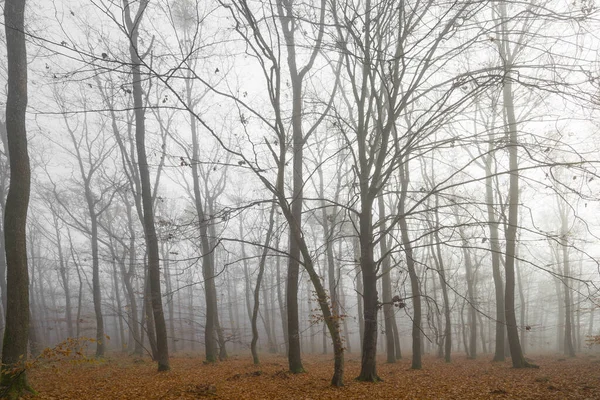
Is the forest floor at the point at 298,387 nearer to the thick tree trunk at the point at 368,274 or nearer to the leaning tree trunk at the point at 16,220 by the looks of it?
the leaning tree trunk at the point at 16,220

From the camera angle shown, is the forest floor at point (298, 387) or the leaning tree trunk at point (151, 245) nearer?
the forest floor at point (298, 387)

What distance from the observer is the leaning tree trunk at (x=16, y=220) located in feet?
20.9

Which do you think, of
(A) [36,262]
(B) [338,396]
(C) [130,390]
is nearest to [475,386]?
(B) [338,396]

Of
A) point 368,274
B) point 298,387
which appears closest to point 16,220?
point 298,387

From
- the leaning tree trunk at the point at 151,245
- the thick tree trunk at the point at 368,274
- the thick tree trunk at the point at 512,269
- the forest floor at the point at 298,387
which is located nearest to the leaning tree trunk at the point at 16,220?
the forest floor at the point at 298,387

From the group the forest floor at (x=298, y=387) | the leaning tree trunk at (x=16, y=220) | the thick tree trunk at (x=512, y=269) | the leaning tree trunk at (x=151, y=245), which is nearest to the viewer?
the forest floor at (x=298, y=387)

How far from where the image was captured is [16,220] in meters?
6.75

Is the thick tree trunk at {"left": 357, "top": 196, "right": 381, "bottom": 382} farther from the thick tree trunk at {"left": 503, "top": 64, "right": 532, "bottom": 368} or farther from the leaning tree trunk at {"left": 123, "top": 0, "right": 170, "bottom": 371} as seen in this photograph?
the leaning tree trunk at {"left": 123, "top": 0, "right": 170, "bottom": 371}

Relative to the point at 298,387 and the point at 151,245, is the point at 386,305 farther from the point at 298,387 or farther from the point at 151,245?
the point at 151,245

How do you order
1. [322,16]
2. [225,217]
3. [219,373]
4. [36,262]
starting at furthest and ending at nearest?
[36,262] → [219,373] → [322,16] → [225,217]

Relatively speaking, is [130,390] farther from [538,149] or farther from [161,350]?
[538,149]

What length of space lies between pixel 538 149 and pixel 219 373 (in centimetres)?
927

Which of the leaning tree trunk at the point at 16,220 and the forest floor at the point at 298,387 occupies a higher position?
the leaning tree trunk at the point at 16,220

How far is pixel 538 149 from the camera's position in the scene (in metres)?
5.04
